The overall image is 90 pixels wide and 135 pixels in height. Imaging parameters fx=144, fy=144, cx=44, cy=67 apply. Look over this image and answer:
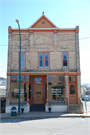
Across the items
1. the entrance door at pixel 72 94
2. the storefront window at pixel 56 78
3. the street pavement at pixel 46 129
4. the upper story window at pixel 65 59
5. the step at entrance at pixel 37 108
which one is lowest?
the step at entrance at pixel 37 108

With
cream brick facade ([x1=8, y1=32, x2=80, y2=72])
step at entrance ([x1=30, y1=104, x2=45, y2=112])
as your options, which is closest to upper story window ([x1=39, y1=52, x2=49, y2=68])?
cream brick facade ([x1=8, y1=32, x2=80, y2=72])

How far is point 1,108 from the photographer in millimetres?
16484

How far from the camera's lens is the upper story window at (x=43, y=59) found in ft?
57.7

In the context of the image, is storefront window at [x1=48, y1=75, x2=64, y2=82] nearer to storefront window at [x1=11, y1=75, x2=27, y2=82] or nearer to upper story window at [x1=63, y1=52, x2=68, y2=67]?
upper story window at [x1=63, y1=52, x2=68, y2=67]

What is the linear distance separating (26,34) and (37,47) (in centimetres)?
217

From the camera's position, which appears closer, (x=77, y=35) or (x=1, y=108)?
(x=1, y=108)

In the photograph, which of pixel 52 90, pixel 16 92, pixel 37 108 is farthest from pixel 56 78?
pixel 16 92

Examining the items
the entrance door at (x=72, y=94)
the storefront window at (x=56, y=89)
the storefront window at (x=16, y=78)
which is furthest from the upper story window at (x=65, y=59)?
the storefront window at (x=16, y=78)

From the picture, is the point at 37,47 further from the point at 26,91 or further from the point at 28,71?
the point at 26,91

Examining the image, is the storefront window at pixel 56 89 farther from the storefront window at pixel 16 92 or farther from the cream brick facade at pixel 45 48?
the storefront window at pixel 16 92

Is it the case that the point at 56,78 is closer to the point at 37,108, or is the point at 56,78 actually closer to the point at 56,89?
the point at 56,89

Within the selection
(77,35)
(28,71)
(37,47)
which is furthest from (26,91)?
(77,35)

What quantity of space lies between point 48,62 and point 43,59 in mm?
718

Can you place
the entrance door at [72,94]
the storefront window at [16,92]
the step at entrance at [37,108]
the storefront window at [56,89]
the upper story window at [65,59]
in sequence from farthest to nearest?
the upper story window at [65,59] → the entrance door at [72,94] → the storefront window at [56,89] → the storefront window at [16,92] → the step at entrance at [37,108]
